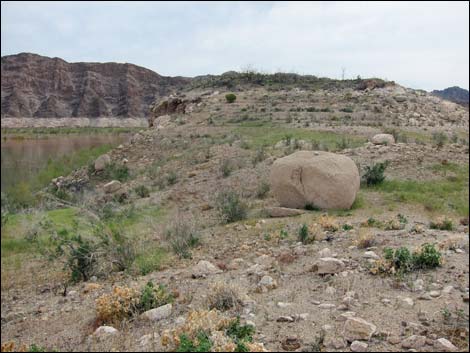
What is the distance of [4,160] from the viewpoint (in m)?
2.31

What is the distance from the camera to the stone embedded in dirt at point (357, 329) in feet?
10.8

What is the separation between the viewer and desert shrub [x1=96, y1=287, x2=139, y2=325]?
3.70 metres

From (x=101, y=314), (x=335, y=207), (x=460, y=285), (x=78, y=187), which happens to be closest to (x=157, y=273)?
(x=101, y=314)

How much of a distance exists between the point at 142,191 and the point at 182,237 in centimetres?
540

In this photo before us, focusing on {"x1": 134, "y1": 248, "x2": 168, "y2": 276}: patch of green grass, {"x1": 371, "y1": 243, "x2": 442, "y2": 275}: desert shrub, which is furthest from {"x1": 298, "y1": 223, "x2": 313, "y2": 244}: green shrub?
{"x1": 134, "y1": 248, "x2": 168, "y2": 276}: patch of green grass

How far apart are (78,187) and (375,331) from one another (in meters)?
10.4

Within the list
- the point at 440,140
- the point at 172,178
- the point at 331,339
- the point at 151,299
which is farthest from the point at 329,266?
the point at 440,140

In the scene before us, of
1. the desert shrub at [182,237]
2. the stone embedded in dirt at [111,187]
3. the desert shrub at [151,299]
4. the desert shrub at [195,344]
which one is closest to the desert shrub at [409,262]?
the desert shrub at [151,299]

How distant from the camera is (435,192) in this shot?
348 inches

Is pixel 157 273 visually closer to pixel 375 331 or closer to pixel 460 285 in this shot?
pixel 375 331

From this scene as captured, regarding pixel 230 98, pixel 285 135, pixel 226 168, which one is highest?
pixel 230 98

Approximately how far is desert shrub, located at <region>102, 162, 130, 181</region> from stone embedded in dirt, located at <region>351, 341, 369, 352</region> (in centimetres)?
1232

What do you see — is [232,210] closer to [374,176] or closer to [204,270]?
[204,270]

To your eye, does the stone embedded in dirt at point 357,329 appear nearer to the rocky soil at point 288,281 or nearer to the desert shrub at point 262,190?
the rocky soil at point 288,281
